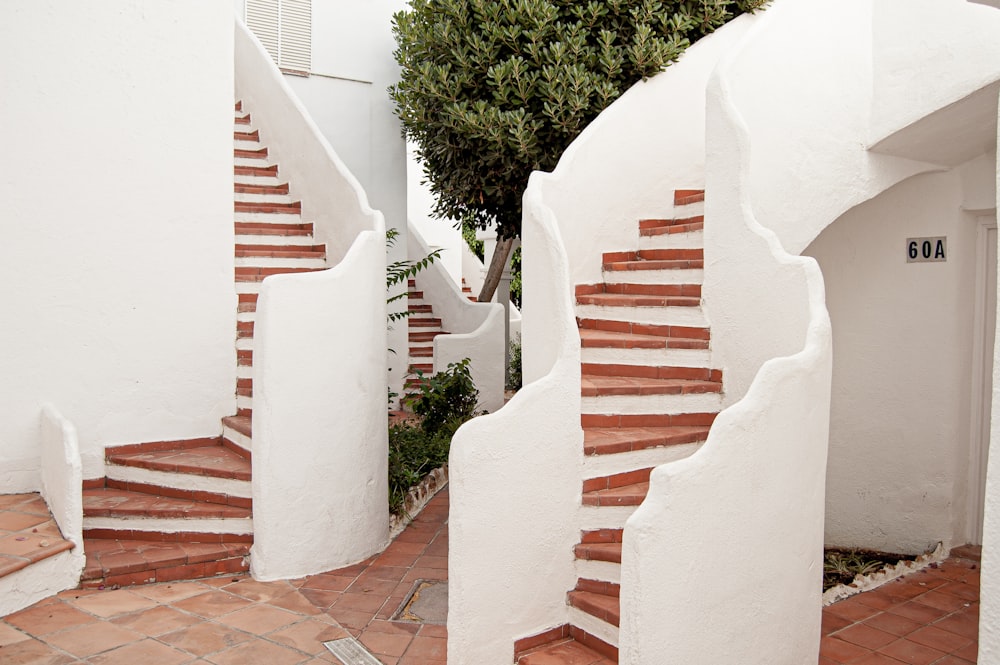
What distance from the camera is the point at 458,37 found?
8.17m

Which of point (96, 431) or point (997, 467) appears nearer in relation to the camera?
point (997, 467)

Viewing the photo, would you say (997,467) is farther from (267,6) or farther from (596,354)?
(267,6)

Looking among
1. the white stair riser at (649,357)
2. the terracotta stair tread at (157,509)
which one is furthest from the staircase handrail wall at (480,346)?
the white stair riser at (649,357)

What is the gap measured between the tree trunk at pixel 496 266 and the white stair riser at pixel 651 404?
6181 mm

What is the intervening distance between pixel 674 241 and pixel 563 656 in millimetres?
3394

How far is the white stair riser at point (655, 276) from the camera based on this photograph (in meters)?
6.10

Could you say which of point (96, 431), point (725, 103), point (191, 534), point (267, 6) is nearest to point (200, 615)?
point (191, 534)

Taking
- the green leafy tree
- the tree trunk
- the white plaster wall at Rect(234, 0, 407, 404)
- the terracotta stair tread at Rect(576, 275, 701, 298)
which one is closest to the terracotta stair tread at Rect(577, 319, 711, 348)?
the terracotta stair tread at Rect(576, 275, 701, 298)

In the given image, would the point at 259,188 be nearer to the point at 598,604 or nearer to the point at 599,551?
the point at 599,551

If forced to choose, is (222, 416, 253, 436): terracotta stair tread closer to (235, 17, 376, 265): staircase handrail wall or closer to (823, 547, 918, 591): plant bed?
(235, 17, 376, 265): staircase handrail wall

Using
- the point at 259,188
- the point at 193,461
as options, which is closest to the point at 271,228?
the point at 259,188

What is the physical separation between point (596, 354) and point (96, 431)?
402 centimetres

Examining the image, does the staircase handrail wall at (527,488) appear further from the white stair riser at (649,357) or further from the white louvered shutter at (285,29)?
the white louvered shutter at (285,29)

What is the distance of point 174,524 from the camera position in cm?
604
